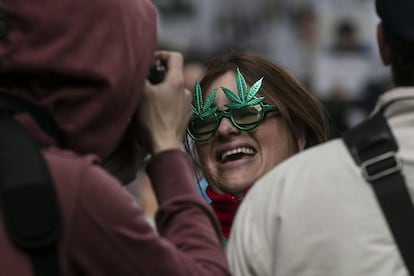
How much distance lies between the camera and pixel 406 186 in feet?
8.08

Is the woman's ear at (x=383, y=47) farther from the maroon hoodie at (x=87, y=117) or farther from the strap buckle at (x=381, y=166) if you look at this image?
the maroon hoodie at (x=87, y=117)

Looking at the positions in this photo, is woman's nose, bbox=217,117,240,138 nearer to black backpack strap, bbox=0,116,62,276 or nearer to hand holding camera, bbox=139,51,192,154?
hand holding camera, bbox=139,51,192,154

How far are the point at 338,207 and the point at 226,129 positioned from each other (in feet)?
3.84

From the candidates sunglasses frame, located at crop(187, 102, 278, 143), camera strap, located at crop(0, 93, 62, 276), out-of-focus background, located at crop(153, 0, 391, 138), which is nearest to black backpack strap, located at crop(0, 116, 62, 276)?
camera strap, located at crop(0, 93, 62, 276)

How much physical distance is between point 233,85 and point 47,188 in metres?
1.41

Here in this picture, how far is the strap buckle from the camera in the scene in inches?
97.3

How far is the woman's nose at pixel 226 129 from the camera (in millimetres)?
3643

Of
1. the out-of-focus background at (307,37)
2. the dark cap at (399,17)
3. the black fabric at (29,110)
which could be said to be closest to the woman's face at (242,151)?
the dark cap at (399,17)

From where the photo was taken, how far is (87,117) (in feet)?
8.21

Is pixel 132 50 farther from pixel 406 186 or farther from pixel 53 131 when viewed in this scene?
pixel 406 186

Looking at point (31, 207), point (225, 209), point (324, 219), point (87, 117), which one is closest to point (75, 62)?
point (87, 117)

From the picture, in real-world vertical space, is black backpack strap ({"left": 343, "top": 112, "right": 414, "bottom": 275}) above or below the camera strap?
below

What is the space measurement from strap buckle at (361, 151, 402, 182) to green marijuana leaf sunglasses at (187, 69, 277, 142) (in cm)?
116

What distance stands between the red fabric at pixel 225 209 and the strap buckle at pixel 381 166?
1018 millimetres
